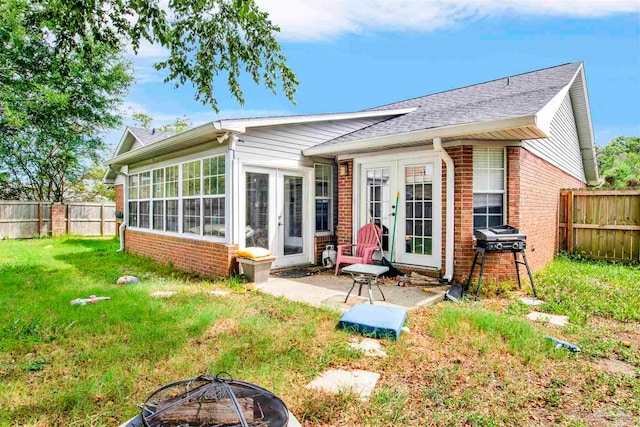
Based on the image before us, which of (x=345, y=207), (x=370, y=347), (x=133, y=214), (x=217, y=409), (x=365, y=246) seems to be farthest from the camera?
(x=133, y=214)

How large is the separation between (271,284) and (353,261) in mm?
1538

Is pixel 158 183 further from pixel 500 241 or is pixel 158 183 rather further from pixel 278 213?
pixel 500 241

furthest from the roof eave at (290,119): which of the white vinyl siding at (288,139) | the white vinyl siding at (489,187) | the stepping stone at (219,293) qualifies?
the white vinyl siding at (489,187)

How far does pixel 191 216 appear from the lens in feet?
25.2

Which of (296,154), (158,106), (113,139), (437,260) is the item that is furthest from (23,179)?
(437,260)

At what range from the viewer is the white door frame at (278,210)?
658cm

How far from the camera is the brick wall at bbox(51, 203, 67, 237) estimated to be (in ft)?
51.0

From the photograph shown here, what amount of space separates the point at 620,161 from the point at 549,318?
94.2ft

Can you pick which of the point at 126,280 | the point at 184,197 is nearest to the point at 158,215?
the point at 184,197

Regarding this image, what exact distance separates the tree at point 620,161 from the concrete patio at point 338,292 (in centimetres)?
1926

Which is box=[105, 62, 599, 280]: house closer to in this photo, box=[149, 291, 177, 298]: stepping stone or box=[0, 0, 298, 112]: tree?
box=[0, 0, 298, 112]: tree

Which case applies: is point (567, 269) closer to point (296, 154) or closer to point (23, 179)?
point (296, 154)

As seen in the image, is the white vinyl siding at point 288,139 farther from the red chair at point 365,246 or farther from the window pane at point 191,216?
the red chair at point 365,246

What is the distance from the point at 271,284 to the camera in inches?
243
